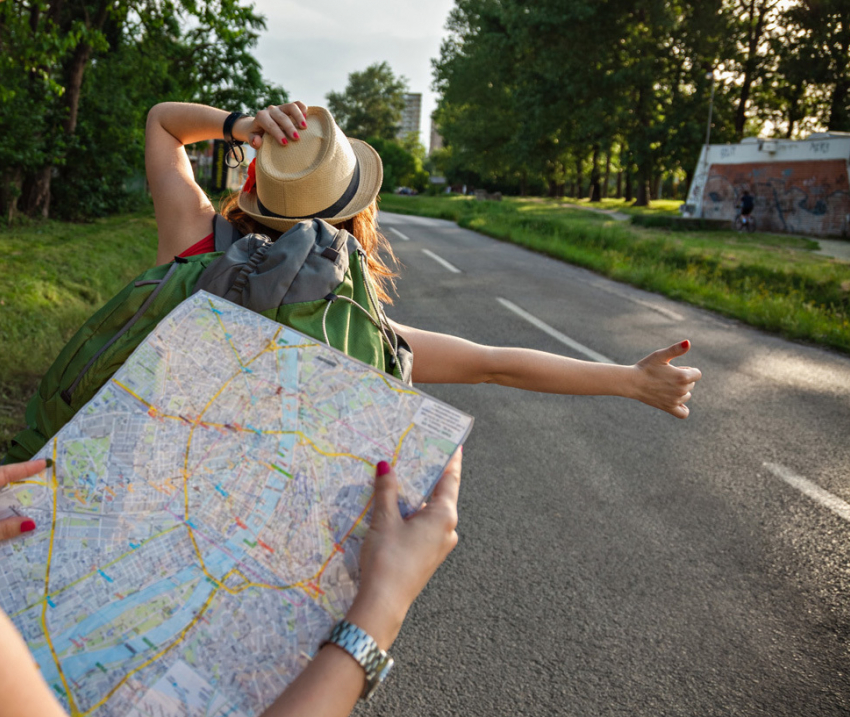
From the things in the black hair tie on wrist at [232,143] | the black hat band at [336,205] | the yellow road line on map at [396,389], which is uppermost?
the black hair tie on wrist at [232,143]

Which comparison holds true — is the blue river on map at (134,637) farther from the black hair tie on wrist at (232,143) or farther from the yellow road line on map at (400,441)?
the black hair tie on wrist at (232,143)

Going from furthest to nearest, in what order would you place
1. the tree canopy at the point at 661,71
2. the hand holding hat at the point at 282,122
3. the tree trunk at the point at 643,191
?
the tree trunk at the point at 643,191 < the tree canopy at the point at 661,71 < the hand holding hat at the point at 282,122

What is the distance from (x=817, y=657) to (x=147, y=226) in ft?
44.8

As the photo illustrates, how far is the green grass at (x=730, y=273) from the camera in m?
8.76

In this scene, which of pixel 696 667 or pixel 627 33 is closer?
pixel 696 667

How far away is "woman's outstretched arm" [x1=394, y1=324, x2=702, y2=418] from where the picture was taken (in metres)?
1.86

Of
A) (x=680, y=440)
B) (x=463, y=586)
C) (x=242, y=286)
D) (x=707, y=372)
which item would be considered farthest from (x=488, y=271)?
(x=242, y=286)

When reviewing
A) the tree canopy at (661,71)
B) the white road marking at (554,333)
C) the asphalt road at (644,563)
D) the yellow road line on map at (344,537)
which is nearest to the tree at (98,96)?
the white road marking at (554,333)

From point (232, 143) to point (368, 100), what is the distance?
94.2 metres

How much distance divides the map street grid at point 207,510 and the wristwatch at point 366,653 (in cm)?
6

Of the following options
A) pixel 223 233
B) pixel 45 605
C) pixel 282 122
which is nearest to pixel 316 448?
pixel 45 605

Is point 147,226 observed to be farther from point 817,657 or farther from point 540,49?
point 540,49

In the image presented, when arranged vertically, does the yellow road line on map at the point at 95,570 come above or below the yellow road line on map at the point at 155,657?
above

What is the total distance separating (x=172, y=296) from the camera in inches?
51.8
